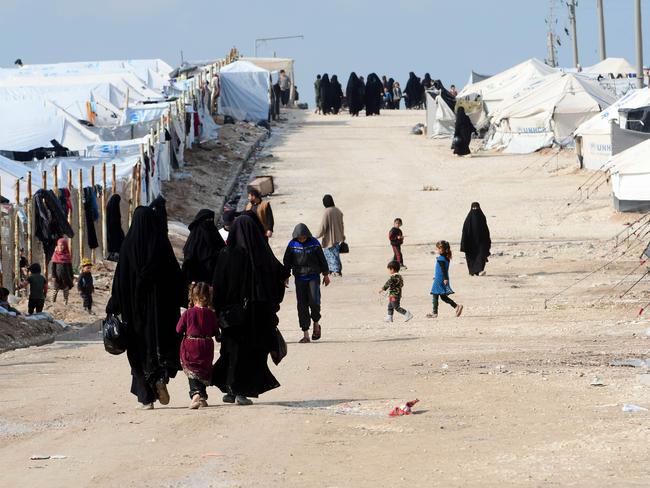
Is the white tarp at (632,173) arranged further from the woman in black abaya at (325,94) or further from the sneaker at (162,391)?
the woman in black abaya at (325,94)

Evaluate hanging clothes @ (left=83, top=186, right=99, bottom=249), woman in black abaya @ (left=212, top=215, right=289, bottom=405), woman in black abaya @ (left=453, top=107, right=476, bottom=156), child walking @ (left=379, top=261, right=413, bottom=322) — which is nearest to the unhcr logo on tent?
woman in black abaya @ (left=453, top=107, right=476, bottom=156)

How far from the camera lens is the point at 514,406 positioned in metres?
10.2

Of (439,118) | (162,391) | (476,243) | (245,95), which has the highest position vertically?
(245,95)

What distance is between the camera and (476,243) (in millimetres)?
24516

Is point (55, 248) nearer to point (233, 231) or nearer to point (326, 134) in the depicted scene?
point (233, 231)

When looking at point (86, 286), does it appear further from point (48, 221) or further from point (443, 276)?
point (443, 276)

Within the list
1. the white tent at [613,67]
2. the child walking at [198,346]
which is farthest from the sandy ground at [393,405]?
the white tent at [613,67]

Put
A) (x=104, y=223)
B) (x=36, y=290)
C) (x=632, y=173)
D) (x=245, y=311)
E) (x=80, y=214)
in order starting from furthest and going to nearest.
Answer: (x=632, y=173)
(x=104, y=223)
(x=80, y=214)
(x=36, y=290)
(x=245, y=311)

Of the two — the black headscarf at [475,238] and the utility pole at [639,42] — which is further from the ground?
the utility pole at [639,42]

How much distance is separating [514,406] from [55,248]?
41.6 ft

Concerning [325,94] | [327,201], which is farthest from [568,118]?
[327,201]

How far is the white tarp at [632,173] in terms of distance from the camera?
92.3 ft

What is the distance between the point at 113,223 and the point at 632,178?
10455 mm

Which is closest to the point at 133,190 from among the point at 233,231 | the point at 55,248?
the point at 55,248
